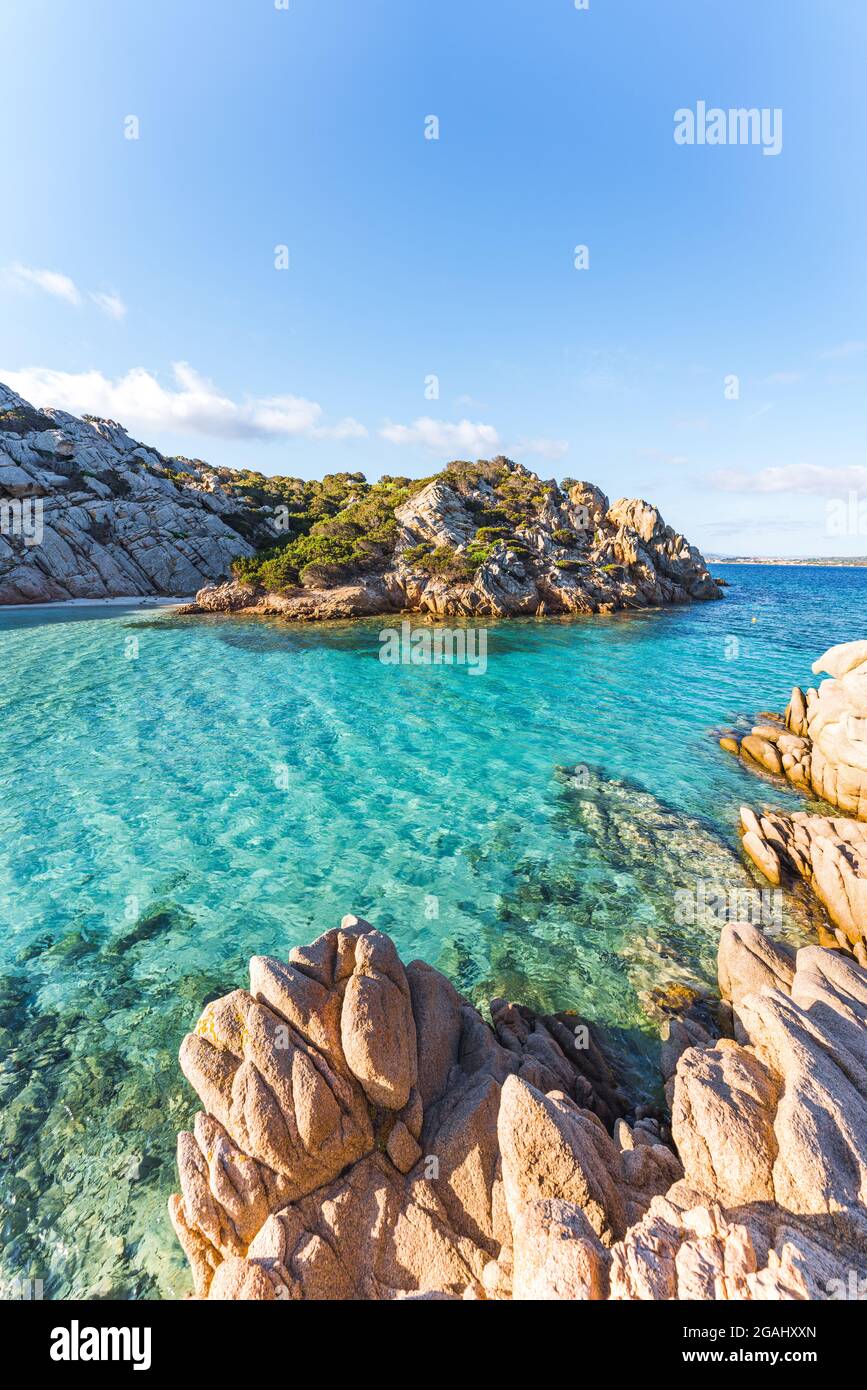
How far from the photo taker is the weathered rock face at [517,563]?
162 feet

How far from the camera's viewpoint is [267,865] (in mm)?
11867

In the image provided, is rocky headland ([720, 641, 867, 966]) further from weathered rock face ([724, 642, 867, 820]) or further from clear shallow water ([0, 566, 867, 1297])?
clear shallow water ([0, 566, 867, 1297])

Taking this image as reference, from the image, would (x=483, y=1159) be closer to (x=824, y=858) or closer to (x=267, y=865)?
(x=267, y=865)

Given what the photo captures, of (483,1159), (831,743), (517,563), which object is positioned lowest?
(483,1159)

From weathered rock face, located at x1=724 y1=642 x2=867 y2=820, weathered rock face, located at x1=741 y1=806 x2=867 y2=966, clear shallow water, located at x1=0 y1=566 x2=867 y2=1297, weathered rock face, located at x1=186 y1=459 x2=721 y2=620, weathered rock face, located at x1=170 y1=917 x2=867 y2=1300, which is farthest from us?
weathered rock face, located at x1=186 y1=459 x2=721 y2=620

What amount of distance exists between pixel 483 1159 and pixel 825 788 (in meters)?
15.5

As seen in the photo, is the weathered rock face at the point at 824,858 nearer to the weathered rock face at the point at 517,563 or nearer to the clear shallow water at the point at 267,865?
the clear shallow water at the point at 267,865

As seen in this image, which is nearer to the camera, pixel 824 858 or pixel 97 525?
pixel 824 858

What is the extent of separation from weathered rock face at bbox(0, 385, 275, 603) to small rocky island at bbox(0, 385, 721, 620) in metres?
0.16

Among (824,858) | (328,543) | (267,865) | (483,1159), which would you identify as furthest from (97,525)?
(824,858)

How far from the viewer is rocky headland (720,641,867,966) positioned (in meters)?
10.3

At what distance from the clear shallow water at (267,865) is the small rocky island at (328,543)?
81.9ft

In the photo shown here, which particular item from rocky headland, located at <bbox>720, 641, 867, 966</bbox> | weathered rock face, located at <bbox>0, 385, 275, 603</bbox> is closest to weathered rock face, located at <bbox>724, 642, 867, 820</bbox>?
rocky headland, located at <bbox>720, 641, 867, 966</bbox>
